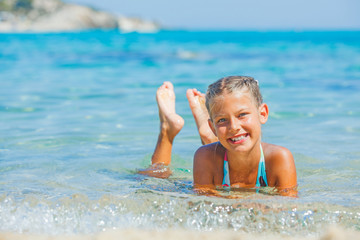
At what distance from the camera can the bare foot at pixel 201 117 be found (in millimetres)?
3850

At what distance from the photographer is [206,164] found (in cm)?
316

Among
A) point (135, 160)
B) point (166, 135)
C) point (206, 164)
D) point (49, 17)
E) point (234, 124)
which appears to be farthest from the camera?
point (49, 17)

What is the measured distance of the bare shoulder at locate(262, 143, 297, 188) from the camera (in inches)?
119

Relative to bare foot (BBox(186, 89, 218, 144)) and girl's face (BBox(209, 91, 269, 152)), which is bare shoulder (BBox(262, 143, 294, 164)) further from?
bare foot (BBox(186, 89, 218, 144))

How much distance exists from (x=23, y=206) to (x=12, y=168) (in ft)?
4.21

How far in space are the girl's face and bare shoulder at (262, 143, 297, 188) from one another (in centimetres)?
23

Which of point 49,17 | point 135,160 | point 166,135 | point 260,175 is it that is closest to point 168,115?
point 166,135

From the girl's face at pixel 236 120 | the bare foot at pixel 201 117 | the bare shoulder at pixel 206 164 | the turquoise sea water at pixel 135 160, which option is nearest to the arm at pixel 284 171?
Answer: the turquoise sea water at pixel 135 160

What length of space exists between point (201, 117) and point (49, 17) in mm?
89328

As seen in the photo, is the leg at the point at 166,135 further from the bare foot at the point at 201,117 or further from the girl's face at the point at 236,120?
the girl's face at the point at 236,120

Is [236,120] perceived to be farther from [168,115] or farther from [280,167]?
[168,115]

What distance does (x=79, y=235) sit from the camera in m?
2.39

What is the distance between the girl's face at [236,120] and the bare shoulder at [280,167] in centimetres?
23

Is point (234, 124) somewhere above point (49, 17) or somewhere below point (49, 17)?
below
